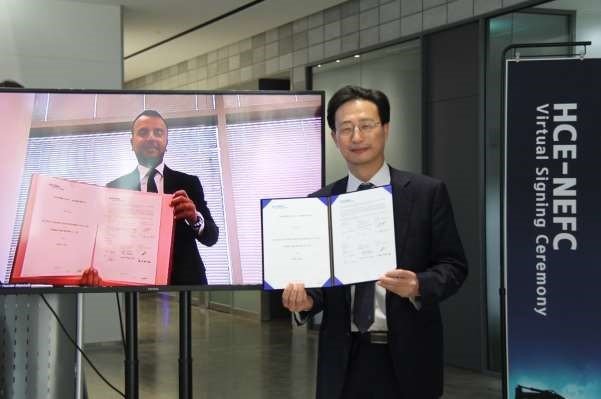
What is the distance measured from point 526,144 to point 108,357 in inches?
Answer: 195

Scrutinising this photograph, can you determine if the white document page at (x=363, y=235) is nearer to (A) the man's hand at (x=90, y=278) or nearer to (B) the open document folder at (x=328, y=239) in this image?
(B) the open document folder at (x=328, y=239)

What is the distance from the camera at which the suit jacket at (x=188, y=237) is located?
283 cm

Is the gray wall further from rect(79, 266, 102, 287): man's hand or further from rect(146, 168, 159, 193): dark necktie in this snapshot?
rect(79, 266, 102, 287): man's hand

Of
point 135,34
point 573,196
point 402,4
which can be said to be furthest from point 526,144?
point 135,34

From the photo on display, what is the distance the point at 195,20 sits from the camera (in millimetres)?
9766

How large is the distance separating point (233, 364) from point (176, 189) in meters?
4.74

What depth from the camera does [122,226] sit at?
2.79m

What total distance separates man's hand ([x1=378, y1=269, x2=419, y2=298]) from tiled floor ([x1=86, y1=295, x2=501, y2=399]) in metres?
4.03

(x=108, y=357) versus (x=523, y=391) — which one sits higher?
(x=523, y=391)

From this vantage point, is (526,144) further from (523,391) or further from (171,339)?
(171,339)

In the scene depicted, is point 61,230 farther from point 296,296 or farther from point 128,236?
point 296,296

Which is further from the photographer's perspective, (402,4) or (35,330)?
(402,4)

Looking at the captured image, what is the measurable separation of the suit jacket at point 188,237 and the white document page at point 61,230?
22 centimetres

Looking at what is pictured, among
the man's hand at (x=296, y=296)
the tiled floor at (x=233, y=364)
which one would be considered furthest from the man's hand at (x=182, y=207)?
the tiled floor at (x=233, y=364)
